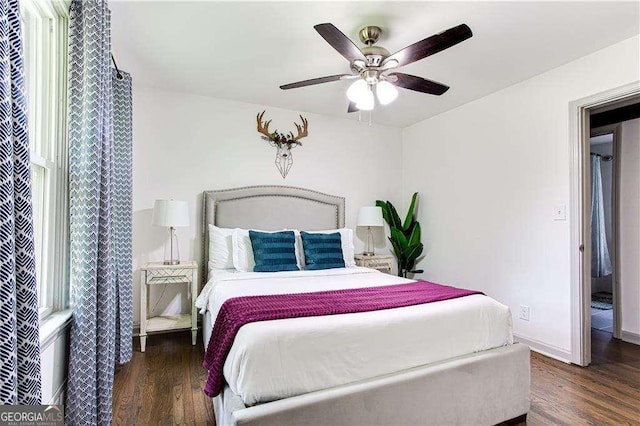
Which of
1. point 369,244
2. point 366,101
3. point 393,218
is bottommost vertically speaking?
point 369,244

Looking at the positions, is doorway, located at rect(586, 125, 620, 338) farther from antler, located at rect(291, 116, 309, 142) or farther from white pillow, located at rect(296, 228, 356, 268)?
antler, located at rect(291, 116, 309, 142)

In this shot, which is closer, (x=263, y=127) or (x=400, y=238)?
(x=263, y=127)

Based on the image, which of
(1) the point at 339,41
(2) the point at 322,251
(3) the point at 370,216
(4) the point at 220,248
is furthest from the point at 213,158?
(1) the point at 339,41

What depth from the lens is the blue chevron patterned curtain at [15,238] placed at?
2.64 feet

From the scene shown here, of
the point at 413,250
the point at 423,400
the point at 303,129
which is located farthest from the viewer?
the point at 413,250

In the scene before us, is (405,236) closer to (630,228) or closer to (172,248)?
(630,228)

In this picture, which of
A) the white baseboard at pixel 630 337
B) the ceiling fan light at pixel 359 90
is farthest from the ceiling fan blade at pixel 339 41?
the white baseboard at pixel 630 337

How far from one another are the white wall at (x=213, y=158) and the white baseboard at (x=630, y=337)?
2.93 metres

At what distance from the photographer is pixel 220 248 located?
341 centimetres

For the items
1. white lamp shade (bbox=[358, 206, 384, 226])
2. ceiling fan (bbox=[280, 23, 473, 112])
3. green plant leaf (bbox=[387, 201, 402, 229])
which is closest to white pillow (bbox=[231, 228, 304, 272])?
white lamp shade (bbox=[358, 206, 384, 226])

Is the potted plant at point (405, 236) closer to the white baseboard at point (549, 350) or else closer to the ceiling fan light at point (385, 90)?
the white baseboard at point (549, 350)

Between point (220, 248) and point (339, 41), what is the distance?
230 centimetres

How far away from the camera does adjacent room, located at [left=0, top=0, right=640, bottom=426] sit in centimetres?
155

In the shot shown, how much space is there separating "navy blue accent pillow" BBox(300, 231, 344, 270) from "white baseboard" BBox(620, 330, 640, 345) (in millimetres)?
2961
